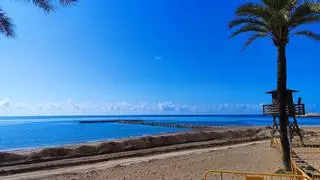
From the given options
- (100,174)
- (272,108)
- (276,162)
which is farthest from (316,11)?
(272,108)

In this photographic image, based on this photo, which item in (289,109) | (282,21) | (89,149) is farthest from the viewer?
(89,149)

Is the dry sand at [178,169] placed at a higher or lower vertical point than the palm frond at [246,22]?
lower

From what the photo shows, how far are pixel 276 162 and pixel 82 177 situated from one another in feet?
36.1

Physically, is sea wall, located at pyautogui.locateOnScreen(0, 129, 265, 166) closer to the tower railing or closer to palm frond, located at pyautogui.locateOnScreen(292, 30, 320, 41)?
the tower railing

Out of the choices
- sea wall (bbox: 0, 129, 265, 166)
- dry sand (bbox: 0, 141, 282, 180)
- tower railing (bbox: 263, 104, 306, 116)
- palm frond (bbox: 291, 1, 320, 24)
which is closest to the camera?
palm frond (bbox: 291, 1, 320, 24)

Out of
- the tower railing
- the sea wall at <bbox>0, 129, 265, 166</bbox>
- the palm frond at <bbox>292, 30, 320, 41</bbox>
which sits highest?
the palm frond at <bbox>292, 30, 320, 41</bbox>

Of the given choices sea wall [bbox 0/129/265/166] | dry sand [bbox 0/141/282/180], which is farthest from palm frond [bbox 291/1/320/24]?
sea wall [bbox 0/129/265/166]

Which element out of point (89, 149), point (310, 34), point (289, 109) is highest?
point (310, 34)

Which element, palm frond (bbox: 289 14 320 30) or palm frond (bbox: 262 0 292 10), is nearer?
palm frond (bbox: 262 0 292 10)

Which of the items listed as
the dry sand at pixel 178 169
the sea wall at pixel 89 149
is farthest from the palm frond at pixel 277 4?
the sea wall at pixel 89 149

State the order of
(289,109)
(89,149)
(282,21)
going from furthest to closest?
(89,149)
(289,109)
(282,21)

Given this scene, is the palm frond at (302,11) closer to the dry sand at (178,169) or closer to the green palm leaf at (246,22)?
the green palm leaf at (246,22)

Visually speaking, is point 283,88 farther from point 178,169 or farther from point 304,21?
point 178,169

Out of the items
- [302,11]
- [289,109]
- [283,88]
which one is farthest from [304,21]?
[289,109]
